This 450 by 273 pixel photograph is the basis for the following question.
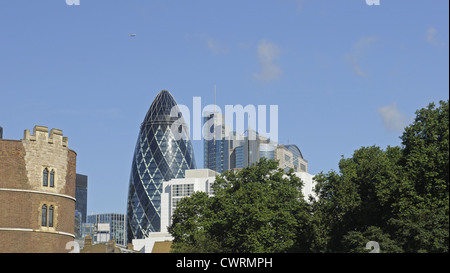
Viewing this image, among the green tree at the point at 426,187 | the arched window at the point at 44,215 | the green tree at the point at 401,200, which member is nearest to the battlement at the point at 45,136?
the arched window at the point at 44,215

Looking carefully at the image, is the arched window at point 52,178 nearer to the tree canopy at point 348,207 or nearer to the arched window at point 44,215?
the arched window at point 44,215

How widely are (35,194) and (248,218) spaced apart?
22.6 meters

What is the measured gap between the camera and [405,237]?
56406 millimetres

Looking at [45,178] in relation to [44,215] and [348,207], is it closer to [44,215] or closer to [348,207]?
[44,215]

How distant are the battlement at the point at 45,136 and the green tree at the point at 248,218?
62.6ft

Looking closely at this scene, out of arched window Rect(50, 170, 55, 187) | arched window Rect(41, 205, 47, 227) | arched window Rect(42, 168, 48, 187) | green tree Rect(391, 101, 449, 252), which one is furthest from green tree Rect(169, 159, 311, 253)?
green tree Rect(391, 101, 449, 252)

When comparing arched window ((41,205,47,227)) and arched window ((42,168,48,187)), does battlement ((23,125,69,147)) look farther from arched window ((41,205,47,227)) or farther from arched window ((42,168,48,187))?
arched window ((41,205,47,227))

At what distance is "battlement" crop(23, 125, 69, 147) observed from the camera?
240 ft

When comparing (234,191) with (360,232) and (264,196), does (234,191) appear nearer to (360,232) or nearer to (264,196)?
(264,196)

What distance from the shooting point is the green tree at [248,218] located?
80688 mm

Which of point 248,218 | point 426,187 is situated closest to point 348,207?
point 426,187

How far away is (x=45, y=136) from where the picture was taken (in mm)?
73938
